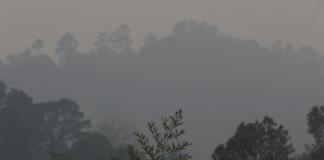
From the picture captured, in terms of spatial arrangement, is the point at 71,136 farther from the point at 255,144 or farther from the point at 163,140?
the point at 163,140

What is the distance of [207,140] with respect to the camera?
604 feet

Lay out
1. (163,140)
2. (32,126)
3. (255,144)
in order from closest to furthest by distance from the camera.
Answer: (163,140)
(255,144)
(32,126)

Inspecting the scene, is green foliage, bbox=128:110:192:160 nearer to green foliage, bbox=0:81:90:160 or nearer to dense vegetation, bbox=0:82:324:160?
dense vegetation, bbox=0:82:324:160

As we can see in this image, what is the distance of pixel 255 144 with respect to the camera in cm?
4297

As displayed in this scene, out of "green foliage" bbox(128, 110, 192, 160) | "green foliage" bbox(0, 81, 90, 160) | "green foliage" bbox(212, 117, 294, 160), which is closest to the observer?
"green foliage" bbox(128, 110, 192, 160)

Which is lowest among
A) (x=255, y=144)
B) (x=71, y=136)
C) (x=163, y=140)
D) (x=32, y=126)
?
(x=163, y=140)

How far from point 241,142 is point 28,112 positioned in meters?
77.3

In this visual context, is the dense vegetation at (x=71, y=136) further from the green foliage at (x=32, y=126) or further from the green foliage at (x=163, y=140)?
the green foliage at (x=163, y=140)

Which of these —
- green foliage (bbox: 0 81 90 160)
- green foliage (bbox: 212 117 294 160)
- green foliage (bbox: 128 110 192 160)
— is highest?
green foliage (bbox: 0 81 90 160)

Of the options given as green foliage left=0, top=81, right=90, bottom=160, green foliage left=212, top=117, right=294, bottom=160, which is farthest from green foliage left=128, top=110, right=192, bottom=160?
green foliage left=0, top=81, right=90, bottom=160

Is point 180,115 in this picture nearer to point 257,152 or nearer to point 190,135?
point 257,152

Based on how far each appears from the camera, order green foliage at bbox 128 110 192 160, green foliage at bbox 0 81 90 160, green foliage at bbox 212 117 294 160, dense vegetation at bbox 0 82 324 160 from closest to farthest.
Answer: green foliage at bbox 128 110 192 160
green foliage at bbox 212 117 294 160
dense vegetation at bbox 0 82 324 160
green foliage at bbox 0 81 90 160

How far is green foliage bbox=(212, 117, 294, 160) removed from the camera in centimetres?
4266

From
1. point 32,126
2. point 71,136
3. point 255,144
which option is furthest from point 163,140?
point 71,136
